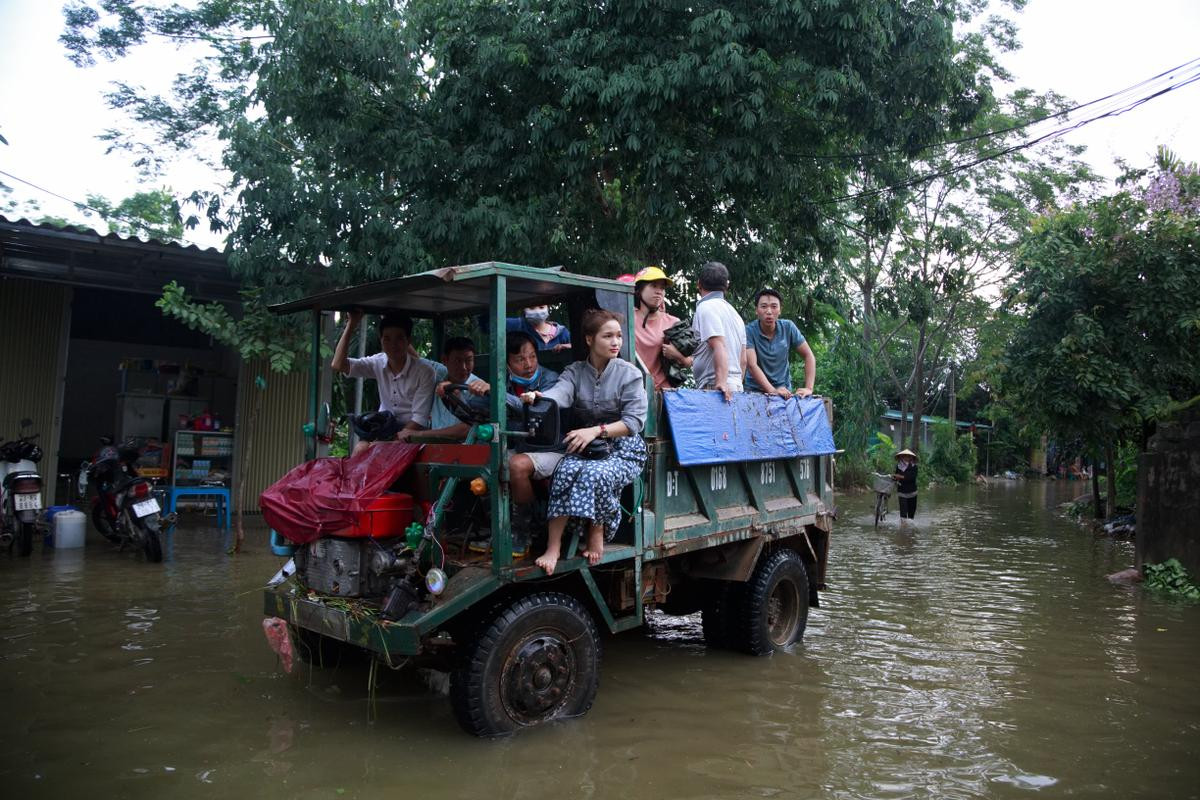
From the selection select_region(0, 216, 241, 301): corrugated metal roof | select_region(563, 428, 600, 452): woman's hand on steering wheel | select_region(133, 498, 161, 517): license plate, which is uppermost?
select_region(0, 216, 241, 301): corrugated metal roof

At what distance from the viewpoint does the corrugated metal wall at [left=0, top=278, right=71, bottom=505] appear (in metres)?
10.5

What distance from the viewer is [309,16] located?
29.9 feet

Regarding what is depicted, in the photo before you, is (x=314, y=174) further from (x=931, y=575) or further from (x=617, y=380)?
(x=931, y=575)

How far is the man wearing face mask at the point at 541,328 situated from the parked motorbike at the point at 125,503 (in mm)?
5307

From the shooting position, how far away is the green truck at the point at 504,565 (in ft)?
13.8

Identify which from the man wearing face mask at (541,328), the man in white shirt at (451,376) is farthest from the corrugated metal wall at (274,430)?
the man wearing face mask at (541,328)

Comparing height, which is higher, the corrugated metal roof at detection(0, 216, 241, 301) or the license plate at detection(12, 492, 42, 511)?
the corrugated metal roof at detection(0, 216, 241, 301)

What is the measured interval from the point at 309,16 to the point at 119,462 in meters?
5.05

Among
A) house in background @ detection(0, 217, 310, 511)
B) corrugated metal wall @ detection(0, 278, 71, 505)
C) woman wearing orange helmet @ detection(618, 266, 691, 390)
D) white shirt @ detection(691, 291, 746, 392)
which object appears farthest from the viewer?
corrugated metal wall @ detection(0, 278, 71, 505)

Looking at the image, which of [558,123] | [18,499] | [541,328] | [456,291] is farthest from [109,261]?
[456,291]

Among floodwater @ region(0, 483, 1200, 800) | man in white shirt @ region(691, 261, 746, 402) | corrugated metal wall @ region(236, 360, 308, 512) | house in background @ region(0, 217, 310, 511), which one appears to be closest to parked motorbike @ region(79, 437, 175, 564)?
floodwater @ region(0, 483, 1200, 800)

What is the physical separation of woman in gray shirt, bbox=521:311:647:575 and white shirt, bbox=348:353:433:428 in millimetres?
1123

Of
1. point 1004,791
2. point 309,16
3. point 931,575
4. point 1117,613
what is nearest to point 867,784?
point 1004,791

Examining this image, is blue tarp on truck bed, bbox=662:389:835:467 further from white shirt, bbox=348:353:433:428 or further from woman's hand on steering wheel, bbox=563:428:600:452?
white shirt, bbox=348:353:433:428
